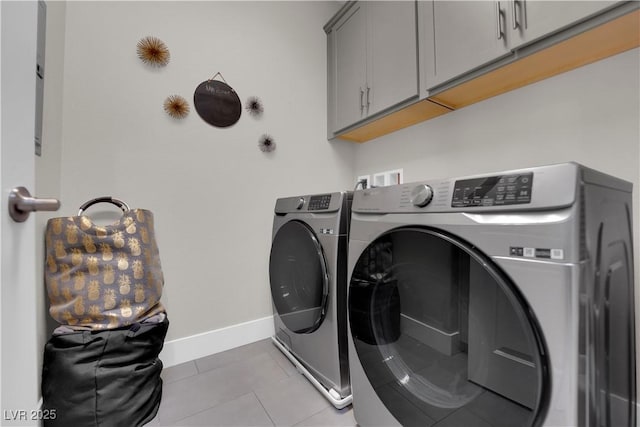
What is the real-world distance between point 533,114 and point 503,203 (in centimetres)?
104

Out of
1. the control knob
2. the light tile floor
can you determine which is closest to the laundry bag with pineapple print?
the light tile floor

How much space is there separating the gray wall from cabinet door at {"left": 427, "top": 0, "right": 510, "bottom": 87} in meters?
1.00

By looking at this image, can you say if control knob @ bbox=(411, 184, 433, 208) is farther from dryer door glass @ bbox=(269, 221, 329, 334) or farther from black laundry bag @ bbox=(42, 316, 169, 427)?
black laundry bag @ bbox=(42, 316, 169, 427)

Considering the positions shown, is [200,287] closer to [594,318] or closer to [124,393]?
[124,393]

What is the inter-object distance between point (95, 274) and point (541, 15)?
2.02m

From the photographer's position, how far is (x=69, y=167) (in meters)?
1.23

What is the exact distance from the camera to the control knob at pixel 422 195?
2.35 ft

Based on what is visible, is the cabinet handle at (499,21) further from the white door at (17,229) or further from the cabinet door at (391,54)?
the white door at (17,229)

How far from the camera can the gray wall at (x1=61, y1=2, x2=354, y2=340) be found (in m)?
1.28

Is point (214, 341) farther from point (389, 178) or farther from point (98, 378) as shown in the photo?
point (389, 178)

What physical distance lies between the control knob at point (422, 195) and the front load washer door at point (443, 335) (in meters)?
0.08

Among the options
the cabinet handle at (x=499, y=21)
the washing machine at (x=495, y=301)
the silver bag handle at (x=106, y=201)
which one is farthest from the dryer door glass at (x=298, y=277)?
the cabinet handle at (x=499, y=21)

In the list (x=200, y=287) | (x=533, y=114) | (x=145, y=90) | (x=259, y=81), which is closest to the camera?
(x=533, y=114)

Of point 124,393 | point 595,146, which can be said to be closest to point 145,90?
point 124,393
